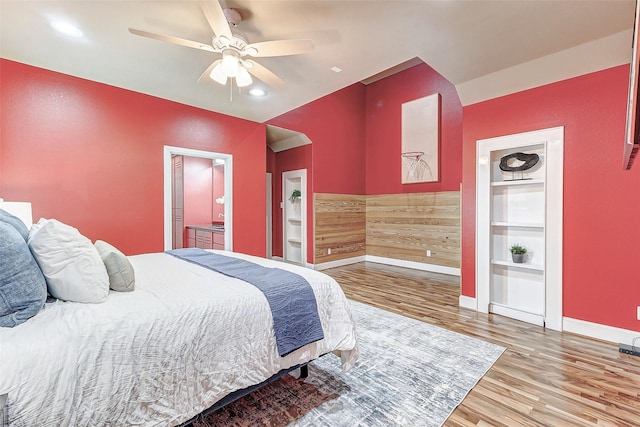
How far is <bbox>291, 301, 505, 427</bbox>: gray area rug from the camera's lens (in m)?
1.70

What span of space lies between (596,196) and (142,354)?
3725 millimetres

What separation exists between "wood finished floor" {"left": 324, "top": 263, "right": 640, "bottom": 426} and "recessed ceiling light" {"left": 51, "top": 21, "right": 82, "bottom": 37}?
3929 millimetres

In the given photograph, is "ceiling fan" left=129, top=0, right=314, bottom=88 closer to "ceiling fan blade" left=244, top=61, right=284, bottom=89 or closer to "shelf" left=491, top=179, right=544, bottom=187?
"ceiling fan blade" left=244, top=61, right=284, bottom=89

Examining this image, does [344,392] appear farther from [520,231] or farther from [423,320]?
[520,231]

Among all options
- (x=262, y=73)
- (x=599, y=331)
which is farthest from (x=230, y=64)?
(x=599, y=331)

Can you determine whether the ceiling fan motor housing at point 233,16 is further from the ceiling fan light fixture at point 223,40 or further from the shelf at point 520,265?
the shelf at point 520,265

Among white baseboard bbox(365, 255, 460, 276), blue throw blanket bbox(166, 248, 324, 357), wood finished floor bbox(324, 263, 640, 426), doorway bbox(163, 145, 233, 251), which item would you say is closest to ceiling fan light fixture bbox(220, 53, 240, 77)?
blue throw blanket bbox(166, 248, 324, 357)

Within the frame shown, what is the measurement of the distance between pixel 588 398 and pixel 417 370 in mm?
1047

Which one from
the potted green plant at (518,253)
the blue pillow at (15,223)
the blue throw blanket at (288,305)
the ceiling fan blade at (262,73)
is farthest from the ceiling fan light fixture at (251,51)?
the potted green plant at (518,253)

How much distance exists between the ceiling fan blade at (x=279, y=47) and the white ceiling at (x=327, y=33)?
23 cm

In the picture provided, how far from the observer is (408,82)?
5867 millimetres

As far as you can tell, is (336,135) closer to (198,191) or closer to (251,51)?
(198,191)

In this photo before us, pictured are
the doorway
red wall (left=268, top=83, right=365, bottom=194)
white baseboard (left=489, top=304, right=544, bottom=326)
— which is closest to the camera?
white baseboard (left=489, top=304, right=544, bottom=326)

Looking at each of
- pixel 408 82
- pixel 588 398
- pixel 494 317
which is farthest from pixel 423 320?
pixel 408 82
